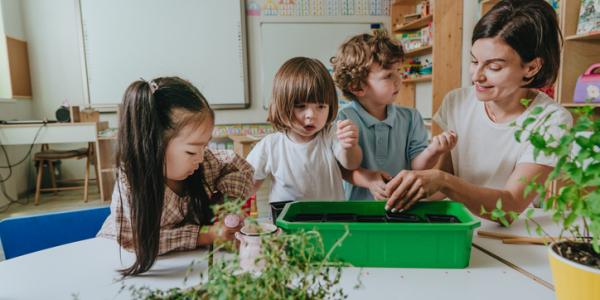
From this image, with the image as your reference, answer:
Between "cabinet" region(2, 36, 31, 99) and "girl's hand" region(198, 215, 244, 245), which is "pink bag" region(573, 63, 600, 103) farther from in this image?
"cabinet" region(2, 36, 31, 99)

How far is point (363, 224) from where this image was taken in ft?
2.47

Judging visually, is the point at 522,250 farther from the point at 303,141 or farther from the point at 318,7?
the point at 318,7

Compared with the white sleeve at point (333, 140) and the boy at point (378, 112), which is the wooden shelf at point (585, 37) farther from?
the white sleeve at point (333, 140)

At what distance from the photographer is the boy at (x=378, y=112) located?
1.37 m

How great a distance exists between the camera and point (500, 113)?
4.35 ft

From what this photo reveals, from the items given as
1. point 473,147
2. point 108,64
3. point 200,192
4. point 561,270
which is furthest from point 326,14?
point 561,270

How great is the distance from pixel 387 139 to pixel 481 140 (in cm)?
32

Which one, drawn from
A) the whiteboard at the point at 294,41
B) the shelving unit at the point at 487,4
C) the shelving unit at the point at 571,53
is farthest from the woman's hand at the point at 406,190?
the whiteboard at the point at 294,41

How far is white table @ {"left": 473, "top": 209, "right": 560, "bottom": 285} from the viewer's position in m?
Answer: 0.76

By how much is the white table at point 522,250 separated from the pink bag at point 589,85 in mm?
1626

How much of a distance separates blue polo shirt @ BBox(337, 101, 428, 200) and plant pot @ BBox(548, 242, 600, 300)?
85 cm

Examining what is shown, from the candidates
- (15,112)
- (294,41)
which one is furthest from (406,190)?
(15,112)

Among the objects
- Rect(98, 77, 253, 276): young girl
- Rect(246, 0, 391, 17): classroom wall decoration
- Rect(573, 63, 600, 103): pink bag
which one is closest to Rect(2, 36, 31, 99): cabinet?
Rect(246, 0, 391, 17): classroom wall decoration

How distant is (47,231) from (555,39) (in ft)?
5.29
